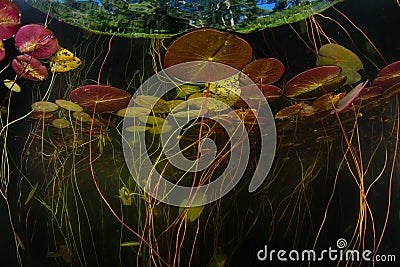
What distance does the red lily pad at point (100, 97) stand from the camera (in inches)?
43.5

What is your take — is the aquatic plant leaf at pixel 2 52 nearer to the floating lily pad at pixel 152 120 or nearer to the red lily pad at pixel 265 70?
the floating lily pad at pixel 152 120

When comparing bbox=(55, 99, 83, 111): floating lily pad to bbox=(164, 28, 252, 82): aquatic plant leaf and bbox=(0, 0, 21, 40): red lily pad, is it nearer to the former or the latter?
bbox=(0, 0, 21, 40): red lily pad

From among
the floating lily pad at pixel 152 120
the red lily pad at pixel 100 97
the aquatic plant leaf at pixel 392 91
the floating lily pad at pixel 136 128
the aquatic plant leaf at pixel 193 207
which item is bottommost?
the aquatic plant leaf at pixel 193 207

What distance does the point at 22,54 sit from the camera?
107cm

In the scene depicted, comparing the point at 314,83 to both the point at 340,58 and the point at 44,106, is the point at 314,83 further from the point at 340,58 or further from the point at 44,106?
the point at 44,106

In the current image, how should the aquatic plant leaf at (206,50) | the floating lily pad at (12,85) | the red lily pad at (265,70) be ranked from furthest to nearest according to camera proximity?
1. the floating lily pad at (12,85)
2. the red lily pad at (265,70)
3. the aquatic plant leaf at (206,50)

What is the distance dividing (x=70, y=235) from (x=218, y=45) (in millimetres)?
847

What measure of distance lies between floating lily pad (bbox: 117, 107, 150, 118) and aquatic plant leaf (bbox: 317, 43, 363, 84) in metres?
0.58

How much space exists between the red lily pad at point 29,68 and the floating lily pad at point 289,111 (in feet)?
2.54

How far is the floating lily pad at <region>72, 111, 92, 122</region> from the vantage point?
3.88 feet

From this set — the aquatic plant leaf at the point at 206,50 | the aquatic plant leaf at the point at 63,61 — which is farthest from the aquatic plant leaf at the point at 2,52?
the aquatic plant leaf at the point at 206,50

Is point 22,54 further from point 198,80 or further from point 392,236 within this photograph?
point 392,236

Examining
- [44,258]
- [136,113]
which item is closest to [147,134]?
[136,113]

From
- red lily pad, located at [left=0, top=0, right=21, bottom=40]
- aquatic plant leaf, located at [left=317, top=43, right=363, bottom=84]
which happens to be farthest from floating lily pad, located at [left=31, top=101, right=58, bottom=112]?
aquatic plant leaf, located at [left=317, top=43, right=363, bottom=84]
